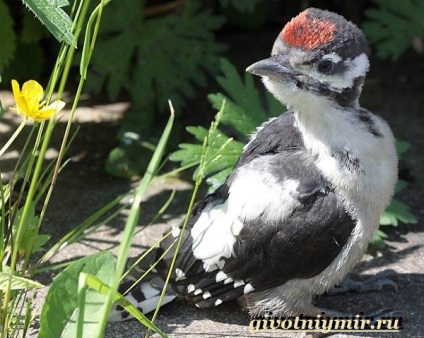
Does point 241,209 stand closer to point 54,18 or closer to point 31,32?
point 54,18

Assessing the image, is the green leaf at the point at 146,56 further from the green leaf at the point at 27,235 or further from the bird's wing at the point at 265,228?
the green leaf at the point at 27,235

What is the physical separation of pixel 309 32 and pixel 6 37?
193 centimetres

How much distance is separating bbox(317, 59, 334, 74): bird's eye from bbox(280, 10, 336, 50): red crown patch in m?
0.06

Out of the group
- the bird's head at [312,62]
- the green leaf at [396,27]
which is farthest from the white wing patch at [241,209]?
the green leaf at [396,27]

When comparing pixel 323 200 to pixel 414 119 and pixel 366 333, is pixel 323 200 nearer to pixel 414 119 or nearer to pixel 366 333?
pixel 366 333

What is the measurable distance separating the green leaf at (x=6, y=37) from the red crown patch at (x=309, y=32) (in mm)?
1811

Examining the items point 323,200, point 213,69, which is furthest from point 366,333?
point 213,69

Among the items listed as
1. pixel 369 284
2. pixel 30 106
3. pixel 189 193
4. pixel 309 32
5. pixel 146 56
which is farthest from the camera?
pixel 146 56

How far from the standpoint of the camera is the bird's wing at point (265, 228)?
305 centimetres

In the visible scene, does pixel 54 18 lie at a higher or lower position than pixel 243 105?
higher

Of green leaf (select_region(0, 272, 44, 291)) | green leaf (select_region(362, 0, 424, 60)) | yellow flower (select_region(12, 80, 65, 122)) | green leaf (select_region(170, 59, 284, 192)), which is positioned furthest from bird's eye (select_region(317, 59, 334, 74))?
green leaf (select_region(362, 0, 424, 60))

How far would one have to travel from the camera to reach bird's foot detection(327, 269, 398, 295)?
3471 millimetres

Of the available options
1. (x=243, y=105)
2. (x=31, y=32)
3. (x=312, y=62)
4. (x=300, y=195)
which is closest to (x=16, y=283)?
(x=300, y=195)

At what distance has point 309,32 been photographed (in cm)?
289
